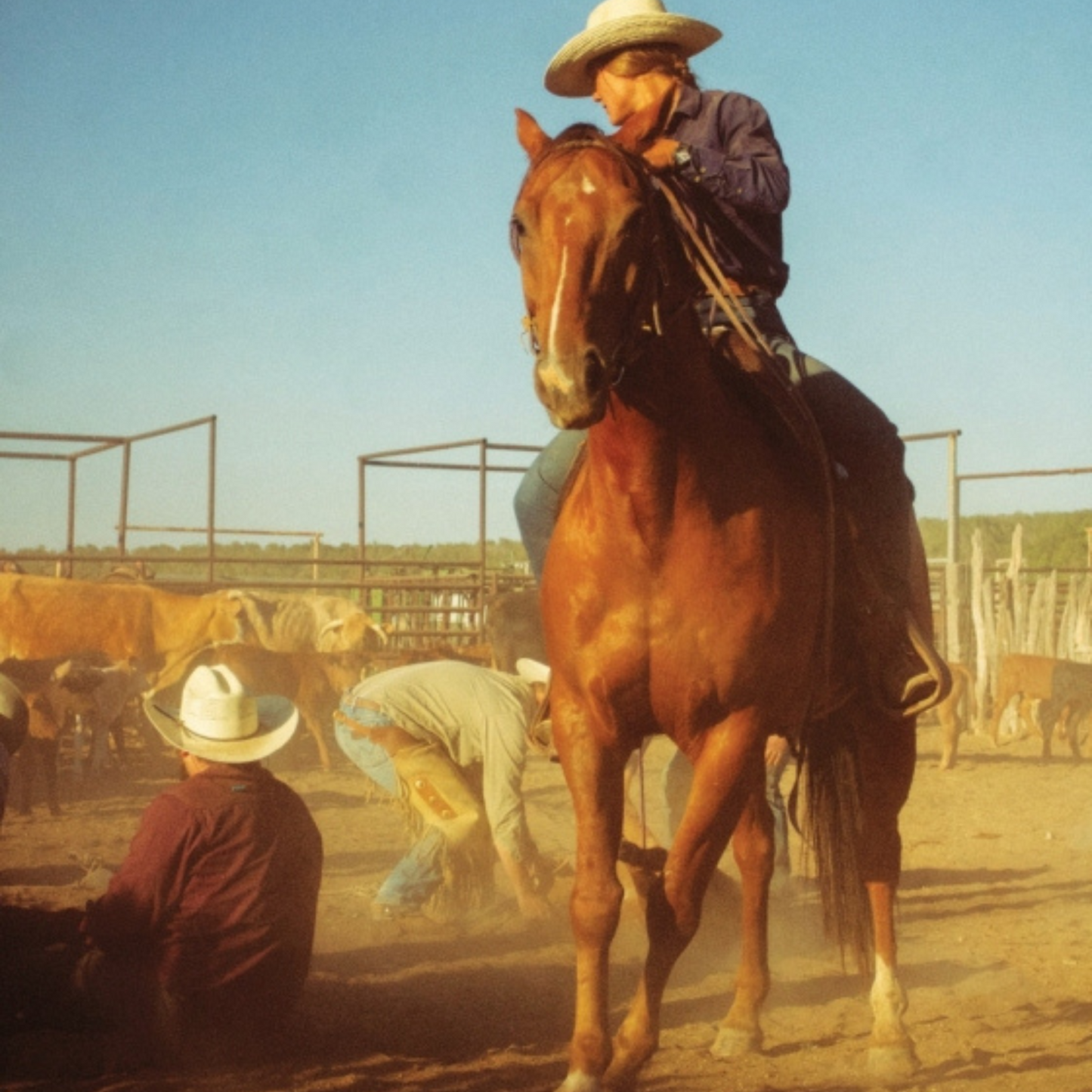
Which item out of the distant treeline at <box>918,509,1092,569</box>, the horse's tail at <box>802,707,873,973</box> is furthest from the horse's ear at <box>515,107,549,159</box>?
the distant treeline at <box>918,509,1092,569</box>

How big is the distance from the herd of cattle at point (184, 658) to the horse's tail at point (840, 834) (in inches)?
348

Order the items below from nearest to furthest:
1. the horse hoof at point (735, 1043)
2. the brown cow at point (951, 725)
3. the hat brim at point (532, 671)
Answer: the horse hoof at point (735, 1043)
the hat brim at point (532, 671)
the brown cow at point (951, 725)

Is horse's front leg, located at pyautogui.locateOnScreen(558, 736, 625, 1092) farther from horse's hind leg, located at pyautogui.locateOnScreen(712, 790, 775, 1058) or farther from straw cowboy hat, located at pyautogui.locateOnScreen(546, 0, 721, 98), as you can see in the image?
straw cowboy hat, located at pyautogui.locateOnScreen(546, 0, 721, 98)

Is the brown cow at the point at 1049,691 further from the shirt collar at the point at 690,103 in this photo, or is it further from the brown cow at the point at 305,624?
the shirt collar at the point at 690,103

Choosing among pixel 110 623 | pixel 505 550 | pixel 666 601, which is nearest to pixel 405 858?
pixel 666 601

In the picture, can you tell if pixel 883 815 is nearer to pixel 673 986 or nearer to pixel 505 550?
pixel 673 986

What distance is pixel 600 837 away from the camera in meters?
3.93

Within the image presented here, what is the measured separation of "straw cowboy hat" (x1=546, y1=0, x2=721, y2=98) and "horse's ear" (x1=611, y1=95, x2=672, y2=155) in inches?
28.7

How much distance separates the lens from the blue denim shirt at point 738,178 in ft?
12.7

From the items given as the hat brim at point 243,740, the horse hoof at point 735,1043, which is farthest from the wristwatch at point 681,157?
the horse hoof at point 735,1043

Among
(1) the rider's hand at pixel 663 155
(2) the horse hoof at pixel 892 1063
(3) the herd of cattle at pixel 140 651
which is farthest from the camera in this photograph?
(3) the herd of cattle at pixel 140 651

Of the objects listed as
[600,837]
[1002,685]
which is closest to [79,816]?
[600,837]

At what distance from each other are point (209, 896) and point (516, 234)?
2.45 metres

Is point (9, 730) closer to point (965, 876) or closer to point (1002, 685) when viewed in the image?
point (965, 876)
